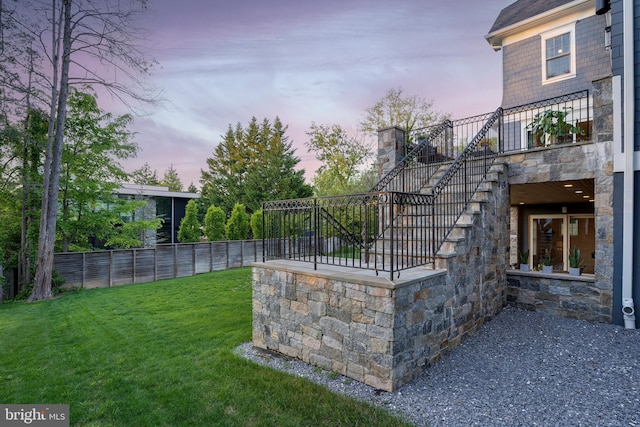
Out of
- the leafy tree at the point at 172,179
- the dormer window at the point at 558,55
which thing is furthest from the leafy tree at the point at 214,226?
the leafy tree at the point at 172,179

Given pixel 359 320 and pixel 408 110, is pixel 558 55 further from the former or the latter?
pixel 359 320

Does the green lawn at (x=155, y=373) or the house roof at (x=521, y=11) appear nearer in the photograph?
the green lawn at (x=155, y=373)

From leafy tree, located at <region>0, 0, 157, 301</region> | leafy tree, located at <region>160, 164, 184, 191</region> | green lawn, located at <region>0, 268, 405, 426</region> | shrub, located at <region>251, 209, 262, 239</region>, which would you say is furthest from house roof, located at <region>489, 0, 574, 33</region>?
leafy tree, located at <region>160, 164, 184, 191</region>

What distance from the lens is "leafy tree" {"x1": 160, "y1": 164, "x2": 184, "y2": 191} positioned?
116 feet

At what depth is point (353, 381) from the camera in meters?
3.37

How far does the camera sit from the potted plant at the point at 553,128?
5.76m

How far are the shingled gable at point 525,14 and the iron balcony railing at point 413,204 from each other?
102 inches

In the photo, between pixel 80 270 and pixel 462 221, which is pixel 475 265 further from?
pixel 80 270

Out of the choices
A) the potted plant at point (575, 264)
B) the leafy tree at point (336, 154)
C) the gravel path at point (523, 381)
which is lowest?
the gravel path at point (523, 381)

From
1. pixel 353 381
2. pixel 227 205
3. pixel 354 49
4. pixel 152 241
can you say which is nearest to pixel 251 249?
pixel 152 241

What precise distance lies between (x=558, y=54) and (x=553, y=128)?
166 inches

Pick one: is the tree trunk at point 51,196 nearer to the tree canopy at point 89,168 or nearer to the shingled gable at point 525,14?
the tree canopy at point 89,168

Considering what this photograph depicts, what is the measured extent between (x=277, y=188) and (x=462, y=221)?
752 inches

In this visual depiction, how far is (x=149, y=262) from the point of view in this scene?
10438 mm
